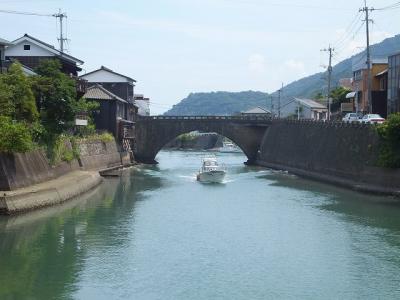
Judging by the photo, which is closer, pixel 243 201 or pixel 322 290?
pixel 322 290

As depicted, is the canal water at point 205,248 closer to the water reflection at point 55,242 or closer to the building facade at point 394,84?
the water reflection at point 55,242

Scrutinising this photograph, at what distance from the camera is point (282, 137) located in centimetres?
5503

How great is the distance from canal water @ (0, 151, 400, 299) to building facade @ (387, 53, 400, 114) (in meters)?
10.7

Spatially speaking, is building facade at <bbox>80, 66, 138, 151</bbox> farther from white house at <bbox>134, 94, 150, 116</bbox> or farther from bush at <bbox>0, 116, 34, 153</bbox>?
bush at <bbox>0, 116, 34, 153</bbox>

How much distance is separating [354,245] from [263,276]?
5.34m

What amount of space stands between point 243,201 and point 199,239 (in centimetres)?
1066

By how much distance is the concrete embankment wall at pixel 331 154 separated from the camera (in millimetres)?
32938

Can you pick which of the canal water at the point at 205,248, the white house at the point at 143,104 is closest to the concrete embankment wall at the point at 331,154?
the canal water at the point at 205,248

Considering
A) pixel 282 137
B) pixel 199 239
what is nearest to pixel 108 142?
pixel 282 137

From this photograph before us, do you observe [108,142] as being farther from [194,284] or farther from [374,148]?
[194,284]

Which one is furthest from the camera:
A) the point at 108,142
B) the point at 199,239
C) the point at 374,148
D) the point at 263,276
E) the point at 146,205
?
the point at 108,142

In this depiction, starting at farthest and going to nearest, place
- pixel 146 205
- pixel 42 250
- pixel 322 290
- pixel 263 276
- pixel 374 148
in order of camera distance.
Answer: pixel 374 148 → pixel 146 205 → pixel 42 250 → pixel 263 276 → pixel 322 290

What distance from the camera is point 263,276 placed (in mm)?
17031

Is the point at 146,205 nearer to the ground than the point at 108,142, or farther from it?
nearer to the ground
